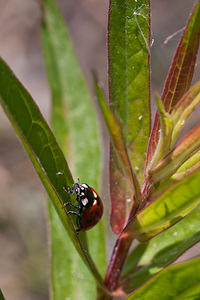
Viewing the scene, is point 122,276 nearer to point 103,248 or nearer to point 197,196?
point 103,248

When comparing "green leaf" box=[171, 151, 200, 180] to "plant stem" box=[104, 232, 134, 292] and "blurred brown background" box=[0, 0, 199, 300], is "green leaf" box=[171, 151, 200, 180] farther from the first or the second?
"blurred brown background" box=[0, 0, 199, 300]

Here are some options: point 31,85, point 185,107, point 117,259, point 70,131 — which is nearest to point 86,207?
point 117,259

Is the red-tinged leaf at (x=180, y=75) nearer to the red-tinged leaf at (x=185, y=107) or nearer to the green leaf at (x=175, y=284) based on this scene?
the red-tinged leaf at (x=185, y=107)

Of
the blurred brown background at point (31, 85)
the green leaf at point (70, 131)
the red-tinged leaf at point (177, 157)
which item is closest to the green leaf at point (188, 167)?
the red-tinged leaf at point (177, 157)

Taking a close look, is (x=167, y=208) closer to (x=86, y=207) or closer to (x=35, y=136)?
(x=35, y=136)

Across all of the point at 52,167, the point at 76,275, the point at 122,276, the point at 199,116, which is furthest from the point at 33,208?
the point at 52,167
